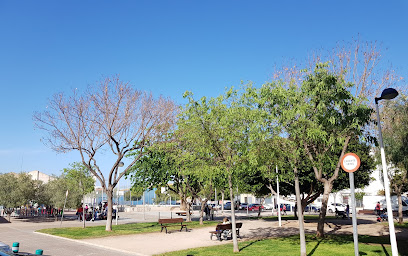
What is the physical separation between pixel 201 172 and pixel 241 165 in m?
1.82

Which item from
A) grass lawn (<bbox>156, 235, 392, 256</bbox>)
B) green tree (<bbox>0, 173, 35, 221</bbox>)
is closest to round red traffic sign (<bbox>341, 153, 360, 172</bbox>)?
grass lawn (<bbox>156, 235, 392, 256</bbox>)

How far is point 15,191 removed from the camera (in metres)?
34.0

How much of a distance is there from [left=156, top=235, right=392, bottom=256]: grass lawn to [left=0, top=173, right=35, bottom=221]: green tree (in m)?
26.4

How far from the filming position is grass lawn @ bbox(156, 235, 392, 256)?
13410 mm

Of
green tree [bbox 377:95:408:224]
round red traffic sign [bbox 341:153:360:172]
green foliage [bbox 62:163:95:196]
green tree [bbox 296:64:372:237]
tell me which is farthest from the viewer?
green foliage [bbox 62:163:95:196]

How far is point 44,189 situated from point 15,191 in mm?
5471

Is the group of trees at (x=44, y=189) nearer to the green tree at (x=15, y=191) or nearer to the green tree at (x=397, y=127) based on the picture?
the green tree at (x=15, y=191)

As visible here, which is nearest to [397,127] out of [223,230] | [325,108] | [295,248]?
[325,108]

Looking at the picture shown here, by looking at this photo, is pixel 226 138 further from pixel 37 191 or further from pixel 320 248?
pixel 37 191

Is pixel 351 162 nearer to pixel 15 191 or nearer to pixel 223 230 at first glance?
pixel 223 230

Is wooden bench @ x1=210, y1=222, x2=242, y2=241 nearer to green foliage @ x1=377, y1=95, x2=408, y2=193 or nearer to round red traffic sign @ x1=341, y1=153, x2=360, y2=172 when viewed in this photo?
green foliage @ x1=377, y1=95, x2=408, y2=193

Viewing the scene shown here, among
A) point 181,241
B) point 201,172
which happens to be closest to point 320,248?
point 201,172

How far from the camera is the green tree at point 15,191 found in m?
33.8

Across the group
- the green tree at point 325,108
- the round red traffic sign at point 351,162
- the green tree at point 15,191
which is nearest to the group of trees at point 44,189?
the green tree at point 15,191
